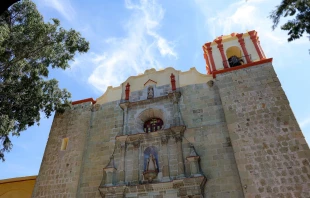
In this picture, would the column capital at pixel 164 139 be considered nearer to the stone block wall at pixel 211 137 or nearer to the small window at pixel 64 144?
the stone block wall at pixel 211 137

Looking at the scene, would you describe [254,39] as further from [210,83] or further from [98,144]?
[98,144]

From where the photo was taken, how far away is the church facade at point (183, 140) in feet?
26.7

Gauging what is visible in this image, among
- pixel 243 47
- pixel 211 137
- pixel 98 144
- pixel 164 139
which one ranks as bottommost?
pixel 211 137

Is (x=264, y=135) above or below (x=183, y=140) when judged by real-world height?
below

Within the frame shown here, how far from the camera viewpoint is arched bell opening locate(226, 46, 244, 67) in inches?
510

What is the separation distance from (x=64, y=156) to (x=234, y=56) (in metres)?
10.3

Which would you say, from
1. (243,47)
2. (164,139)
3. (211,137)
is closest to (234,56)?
(243,47)

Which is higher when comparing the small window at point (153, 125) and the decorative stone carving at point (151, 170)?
the small window at point (153, 125)

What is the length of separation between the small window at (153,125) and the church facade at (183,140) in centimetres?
5

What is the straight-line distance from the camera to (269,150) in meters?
8.27

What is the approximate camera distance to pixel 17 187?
11.5 m

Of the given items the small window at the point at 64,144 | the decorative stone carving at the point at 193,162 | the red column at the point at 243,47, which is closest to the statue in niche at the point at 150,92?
the decorative stone carving at the point at 193,162

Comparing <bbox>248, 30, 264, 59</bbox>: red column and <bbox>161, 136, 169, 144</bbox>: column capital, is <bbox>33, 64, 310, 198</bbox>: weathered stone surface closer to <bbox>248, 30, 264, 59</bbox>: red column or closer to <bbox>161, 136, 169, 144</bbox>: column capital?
<bbox>161, 136, 169, 144</bbox>: column capital

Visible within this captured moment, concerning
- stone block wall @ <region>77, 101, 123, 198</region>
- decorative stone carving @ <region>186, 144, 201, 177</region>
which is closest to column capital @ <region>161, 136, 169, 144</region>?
decorative stone carving @ <region>186, 144, 201, 177</region>
